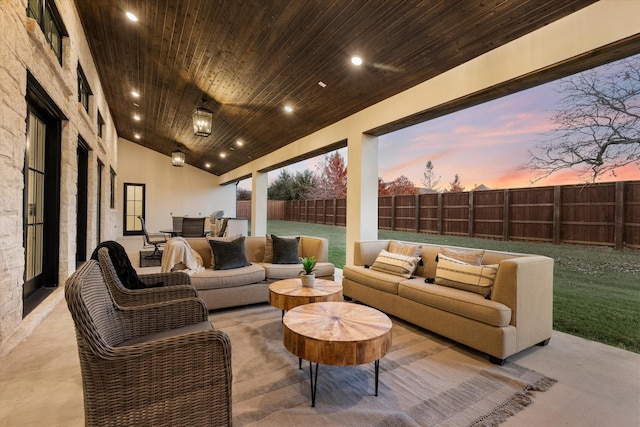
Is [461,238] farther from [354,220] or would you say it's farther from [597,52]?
[597,52]

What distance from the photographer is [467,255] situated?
3.15 meters

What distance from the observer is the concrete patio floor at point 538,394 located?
175 cm

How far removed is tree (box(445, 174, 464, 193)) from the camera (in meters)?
5.97

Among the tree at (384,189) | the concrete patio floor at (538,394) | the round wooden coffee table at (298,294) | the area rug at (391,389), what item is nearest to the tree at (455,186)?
the tree at (384,189)

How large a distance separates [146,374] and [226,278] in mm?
2178

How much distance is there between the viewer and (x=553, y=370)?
7.55ft

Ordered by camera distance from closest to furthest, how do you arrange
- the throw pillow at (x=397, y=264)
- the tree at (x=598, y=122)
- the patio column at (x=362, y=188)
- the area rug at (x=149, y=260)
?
the tree at (x=598, y=122) < the throw pillow at (x=397, y=264) < the patio column at (x=362, y=188) < the area rug at (x=149, y=260)

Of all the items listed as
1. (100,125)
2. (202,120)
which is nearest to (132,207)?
(100,125)

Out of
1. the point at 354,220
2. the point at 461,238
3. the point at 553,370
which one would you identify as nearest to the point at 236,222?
the point at 354,220

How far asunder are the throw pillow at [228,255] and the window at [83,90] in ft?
11.5

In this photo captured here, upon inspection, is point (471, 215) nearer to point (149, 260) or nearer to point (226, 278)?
point (226, 278)

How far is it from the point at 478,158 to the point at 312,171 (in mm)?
10683

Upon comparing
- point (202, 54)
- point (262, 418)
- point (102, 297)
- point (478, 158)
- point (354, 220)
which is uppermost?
point (202, 54)

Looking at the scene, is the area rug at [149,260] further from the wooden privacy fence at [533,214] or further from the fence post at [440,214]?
the fence post at [440,214]
